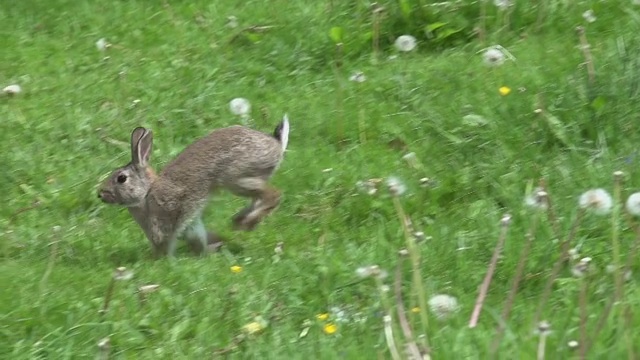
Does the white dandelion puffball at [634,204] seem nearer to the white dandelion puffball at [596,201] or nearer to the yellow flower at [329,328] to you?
the white dandelion puffball at [596,201]

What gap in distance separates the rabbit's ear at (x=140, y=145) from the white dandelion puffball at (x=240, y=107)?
3.49 ft

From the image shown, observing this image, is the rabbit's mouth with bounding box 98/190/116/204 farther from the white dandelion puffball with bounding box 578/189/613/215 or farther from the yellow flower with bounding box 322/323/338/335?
the white dandelion puffball with bounding box 578/189/613/215

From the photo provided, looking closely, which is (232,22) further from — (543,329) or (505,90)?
(543,329)

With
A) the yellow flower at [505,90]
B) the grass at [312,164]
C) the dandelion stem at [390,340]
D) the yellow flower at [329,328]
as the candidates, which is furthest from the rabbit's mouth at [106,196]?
the dandelion stem at [390,340]

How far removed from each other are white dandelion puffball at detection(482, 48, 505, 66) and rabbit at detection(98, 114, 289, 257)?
155 centimetres

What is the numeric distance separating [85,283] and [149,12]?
3.76m

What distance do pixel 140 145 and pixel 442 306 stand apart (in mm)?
2235

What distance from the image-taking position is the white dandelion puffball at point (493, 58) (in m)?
7.29

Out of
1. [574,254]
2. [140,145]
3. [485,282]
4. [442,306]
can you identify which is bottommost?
[574,254]

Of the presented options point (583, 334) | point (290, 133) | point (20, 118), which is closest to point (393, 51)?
point (290, 133)

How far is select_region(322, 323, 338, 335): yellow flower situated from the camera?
4930 millimetres

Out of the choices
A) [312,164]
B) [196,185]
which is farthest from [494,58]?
[196,185]

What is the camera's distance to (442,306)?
4.74 meters

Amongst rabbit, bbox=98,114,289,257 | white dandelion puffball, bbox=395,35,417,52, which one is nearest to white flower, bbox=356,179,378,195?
rabbit, bbox=98,114,289,257
